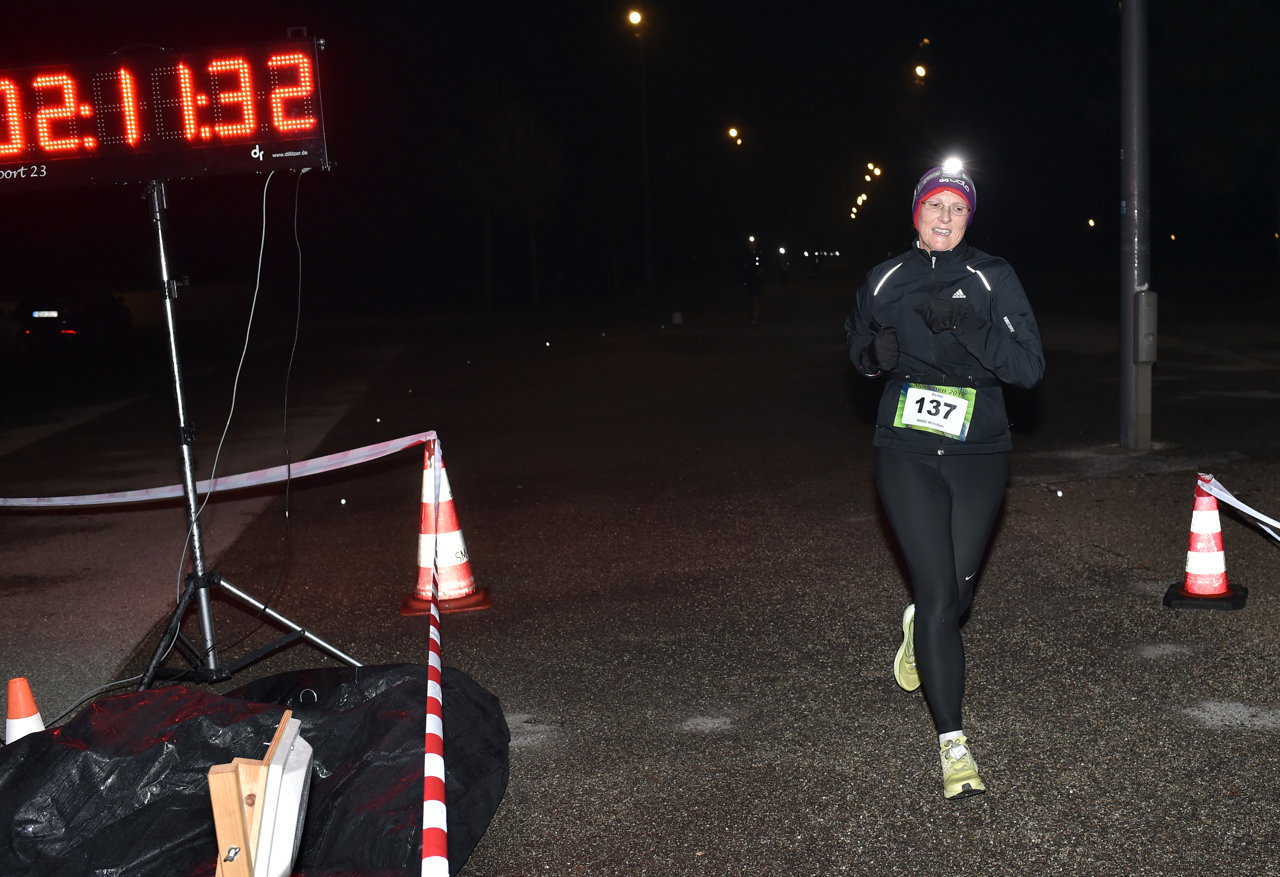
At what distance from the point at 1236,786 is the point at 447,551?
4.01 m

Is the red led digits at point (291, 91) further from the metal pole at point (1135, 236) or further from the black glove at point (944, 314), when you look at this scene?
the metal pole at point (1135, 236)

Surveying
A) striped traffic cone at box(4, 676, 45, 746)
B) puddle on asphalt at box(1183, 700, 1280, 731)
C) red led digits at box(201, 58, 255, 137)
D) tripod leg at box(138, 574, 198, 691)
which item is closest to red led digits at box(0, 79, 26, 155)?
red led digits at box(201, 58, 255, 137)

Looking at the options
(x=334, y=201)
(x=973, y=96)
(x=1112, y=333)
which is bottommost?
(x=1112, y=333)

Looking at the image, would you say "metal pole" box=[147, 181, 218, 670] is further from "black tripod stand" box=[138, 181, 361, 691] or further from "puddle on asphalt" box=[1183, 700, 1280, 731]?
"puddle on asphalt" box=[1183, 700, 1280, 731]

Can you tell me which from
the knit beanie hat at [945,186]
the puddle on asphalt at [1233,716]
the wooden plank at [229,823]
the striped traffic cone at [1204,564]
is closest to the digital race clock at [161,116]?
the knit beanie hat at [945,186]

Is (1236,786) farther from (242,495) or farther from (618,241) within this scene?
(618,241)

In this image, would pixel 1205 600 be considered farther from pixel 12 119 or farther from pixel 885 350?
pixel 12 119

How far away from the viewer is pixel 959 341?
4.12m

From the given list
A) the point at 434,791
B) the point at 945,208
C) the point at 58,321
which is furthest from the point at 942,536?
the point at 58,321

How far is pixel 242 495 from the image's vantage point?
10.1 m

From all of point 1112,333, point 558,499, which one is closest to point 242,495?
point 558,499

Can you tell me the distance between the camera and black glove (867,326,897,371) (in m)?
4.21

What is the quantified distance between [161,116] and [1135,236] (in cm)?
754

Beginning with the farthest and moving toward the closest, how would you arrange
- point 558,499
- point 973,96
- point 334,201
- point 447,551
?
point 973,96 < point 334,201 < point 558,499 < point 447,551
